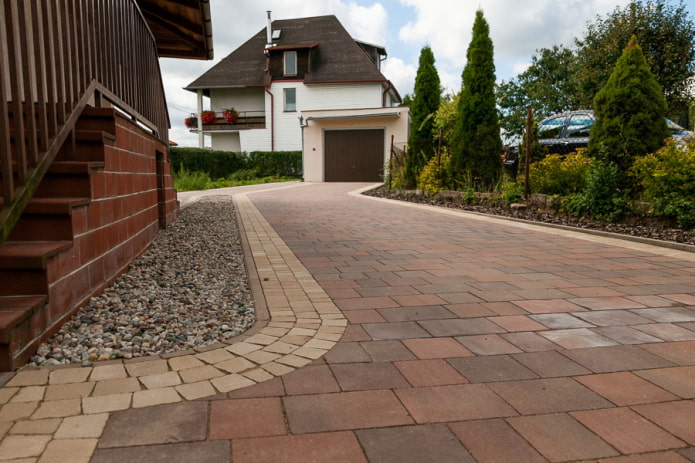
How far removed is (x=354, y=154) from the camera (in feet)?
80.1

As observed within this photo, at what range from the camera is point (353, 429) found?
1.94 metres

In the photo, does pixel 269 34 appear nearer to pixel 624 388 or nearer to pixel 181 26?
pixel 181 26

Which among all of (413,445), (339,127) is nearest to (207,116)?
(339,127)

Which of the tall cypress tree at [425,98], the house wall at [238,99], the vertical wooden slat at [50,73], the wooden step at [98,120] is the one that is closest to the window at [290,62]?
the house wall at [238,99]

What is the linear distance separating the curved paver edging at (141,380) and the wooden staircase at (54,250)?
275 mm

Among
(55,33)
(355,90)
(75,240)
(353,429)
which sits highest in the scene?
(355,90)

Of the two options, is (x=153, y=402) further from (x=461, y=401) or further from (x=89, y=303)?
(x=89, y=303)

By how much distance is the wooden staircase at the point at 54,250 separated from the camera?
2.50 meters

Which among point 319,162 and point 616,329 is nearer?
point 616,329

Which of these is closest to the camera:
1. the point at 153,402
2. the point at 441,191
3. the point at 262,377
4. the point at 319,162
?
the point at 153,402

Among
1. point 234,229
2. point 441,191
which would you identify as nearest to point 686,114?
point 441,191

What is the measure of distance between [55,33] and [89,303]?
5.99ft

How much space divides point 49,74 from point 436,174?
37.3 feet

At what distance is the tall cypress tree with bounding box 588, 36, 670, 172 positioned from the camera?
7938mm
